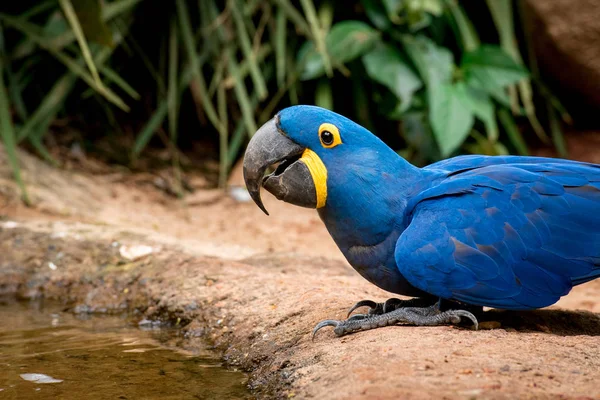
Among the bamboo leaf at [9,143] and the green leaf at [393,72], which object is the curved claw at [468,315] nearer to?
the bamboo leaf at [9,143]

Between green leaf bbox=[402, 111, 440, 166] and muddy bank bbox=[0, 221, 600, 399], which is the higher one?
green leaf bbox=[402, 111, 440, 166]

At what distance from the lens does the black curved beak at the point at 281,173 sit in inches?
93.0

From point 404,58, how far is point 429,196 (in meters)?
2.97

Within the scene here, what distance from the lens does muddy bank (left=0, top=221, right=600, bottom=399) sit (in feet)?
5.77

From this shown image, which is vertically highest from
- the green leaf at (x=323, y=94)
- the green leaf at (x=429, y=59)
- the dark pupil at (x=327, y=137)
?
the green leaf at (x=429, y=59)

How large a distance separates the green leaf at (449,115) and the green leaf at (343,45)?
22.2 inches

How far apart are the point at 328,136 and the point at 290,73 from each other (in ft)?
9.61

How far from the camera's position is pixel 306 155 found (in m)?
2.40

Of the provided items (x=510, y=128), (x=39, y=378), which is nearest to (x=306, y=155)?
(x=39, y=378)

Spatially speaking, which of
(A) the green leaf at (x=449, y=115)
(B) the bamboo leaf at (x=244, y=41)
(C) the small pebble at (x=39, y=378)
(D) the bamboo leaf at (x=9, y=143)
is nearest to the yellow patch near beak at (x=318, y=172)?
(C) the small pebble at (x=39, y=378)

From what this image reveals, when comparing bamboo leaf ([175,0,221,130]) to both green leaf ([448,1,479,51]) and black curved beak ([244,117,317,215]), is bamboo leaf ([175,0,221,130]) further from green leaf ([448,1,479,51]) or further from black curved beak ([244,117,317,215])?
black curved beak ([244,117,317,215])

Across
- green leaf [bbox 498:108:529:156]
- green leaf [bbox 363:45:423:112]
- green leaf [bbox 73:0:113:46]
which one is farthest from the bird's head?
green leaf [bbox 498:108:529:156]

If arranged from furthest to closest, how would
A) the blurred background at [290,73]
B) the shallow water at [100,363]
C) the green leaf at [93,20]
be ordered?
the blurred background at [290,73] < the green leaf at [93,20] < the shallow water at [100,363]

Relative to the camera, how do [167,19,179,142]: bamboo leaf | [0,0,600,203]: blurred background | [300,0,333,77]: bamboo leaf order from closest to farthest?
[300,0,333,77]: bamboo leaf
[0,0,600,203]: blurred background
[167,19,179,142]: bamboo leaf
